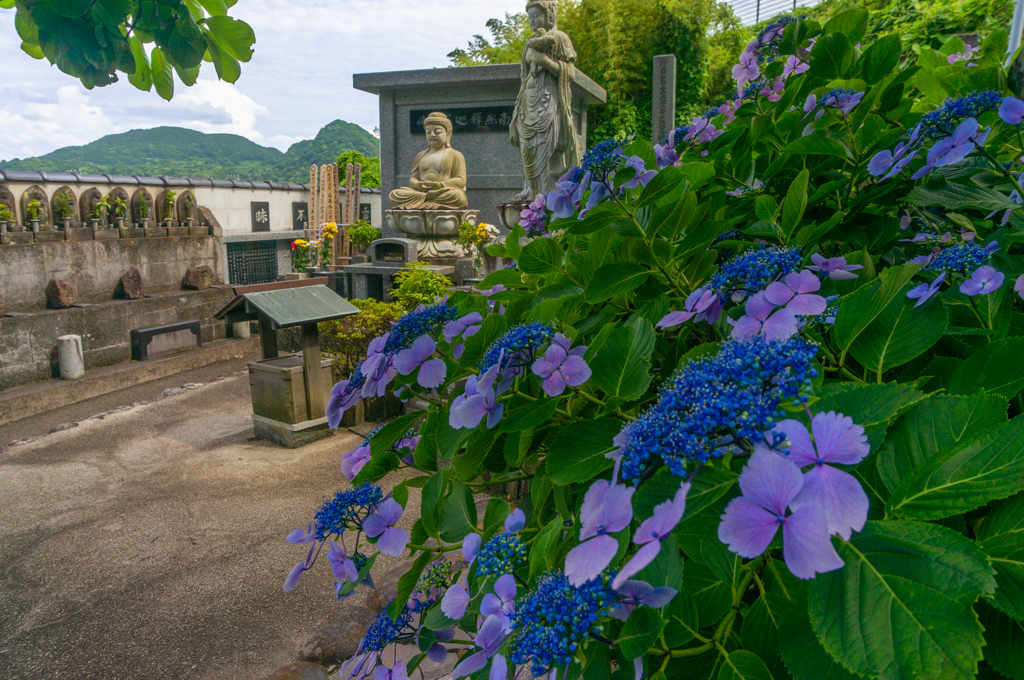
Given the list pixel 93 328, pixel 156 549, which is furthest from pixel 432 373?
pixel 93 328

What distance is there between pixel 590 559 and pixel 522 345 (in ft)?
0.87

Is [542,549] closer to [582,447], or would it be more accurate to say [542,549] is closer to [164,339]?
[582,447]

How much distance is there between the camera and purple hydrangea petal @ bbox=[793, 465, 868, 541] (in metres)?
0.35

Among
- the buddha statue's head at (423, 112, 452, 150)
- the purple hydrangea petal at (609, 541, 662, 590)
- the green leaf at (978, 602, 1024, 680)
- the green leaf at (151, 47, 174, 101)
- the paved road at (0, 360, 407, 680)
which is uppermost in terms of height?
the buddha statue's head at (423, 112, 452, 150)

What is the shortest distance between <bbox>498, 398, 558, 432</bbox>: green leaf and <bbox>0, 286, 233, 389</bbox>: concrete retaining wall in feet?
30.9

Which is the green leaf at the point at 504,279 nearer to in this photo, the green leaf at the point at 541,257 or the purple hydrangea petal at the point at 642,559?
the green leaf at the point at 541,257

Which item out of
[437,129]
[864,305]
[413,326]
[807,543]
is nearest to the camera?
[807,543]

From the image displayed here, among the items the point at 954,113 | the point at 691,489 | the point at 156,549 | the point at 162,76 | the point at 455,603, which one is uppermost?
the point at 162,76

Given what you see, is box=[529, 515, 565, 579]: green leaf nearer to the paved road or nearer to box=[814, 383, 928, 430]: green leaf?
box=[814, 383, 928, 430]: green leaf

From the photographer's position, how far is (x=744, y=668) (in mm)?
482

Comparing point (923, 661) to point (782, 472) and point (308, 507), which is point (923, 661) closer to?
point (782, 472)

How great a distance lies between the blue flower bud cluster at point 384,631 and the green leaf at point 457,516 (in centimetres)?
18

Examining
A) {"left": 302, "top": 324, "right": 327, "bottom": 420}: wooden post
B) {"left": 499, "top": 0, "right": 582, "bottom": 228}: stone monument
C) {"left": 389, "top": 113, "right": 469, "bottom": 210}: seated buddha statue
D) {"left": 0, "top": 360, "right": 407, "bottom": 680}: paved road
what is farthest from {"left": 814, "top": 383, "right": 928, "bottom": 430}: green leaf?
{"left": 389, "top": 113, "right": 469, "bottom": 210}: seated buddha statue

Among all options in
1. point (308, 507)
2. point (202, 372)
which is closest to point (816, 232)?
point (308, 507)
